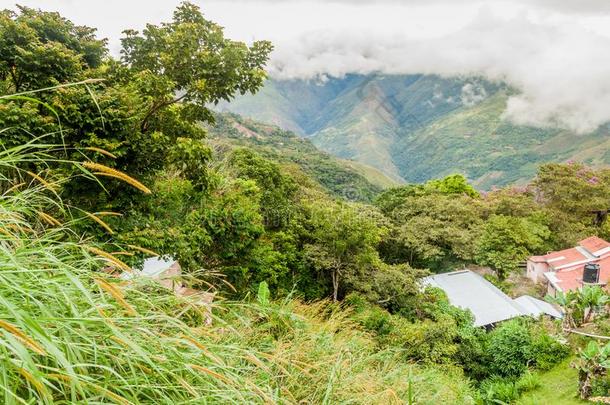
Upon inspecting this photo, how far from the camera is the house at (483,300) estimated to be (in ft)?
46.7

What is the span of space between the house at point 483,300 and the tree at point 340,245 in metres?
3.27

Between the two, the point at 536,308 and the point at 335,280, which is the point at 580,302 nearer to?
the point at 335,280

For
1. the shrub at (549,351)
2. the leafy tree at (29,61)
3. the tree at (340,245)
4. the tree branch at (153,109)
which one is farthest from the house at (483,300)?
the leafy tree at (29,61)

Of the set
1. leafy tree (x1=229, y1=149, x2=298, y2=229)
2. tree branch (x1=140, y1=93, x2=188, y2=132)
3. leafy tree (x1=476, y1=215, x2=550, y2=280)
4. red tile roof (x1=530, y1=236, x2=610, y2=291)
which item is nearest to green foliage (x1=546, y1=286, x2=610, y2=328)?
leafy tree (x1=476, y1=215, x2=550, y2=280)

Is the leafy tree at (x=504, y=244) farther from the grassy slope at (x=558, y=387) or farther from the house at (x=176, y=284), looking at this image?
the house at (x=176, y=284)

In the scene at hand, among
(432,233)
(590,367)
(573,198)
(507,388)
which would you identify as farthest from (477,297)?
(573,198)

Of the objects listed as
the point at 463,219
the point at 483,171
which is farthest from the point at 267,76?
the point at 483,171

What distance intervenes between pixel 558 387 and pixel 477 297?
5.98 m

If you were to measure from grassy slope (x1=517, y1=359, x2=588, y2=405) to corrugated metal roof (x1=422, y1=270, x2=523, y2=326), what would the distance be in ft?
11.1

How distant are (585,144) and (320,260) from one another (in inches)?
6418

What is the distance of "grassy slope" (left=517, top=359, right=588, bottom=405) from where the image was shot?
28.7 feet

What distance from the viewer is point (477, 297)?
1538cm

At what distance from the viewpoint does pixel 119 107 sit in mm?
5141

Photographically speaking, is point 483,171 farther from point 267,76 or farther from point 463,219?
point 267,76
